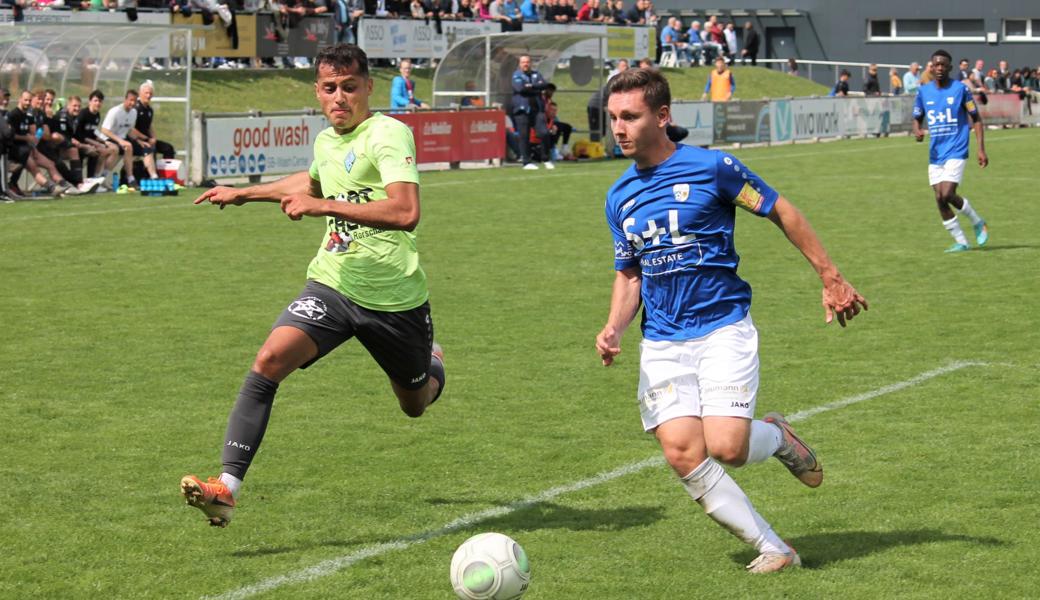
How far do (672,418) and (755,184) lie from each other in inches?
39.0

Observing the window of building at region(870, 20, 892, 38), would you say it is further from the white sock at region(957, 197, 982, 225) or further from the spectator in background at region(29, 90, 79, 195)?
the white sock at region(957, 197, 982, 225)

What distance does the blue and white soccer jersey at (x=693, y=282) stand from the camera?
571 centimetres

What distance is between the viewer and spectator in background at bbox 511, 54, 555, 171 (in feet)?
96.6

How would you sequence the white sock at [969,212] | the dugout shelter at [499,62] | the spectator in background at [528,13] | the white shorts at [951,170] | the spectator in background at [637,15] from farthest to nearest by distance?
1. the spectator in background at [637,15]
2. the spectator in background at [528,13]
3. the dugout shelter at [499,62]
4. the white sock at [969,212]
5. the white shorts at [951,170]

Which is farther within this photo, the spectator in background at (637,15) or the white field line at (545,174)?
the spectator in background at (637,15)

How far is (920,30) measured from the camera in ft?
212

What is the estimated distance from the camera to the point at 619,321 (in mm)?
5918

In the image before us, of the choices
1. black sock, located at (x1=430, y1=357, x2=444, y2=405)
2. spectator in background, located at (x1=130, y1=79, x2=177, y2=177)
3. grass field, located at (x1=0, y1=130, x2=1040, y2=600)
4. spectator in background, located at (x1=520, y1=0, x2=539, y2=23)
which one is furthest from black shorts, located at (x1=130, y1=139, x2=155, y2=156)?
spectator in background, located at (x1=520, y1=0, x2=539, y2=23)

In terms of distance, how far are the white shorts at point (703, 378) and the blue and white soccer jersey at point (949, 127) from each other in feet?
36.9

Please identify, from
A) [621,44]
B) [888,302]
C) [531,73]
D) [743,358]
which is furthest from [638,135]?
[621,44]

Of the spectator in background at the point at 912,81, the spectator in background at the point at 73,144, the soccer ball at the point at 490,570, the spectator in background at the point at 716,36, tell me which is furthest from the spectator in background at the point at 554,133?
the soccer ball at the point at 490,570

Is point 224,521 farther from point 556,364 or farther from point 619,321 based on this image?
point 556,364

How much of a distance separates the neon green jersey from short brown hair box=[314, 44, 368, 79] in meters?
0.26

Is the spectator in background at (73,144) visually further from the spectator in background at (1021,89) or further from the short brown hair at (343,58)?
the spectator in background at (1021,89)
